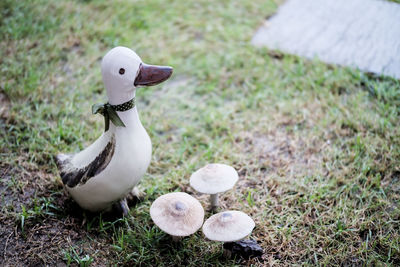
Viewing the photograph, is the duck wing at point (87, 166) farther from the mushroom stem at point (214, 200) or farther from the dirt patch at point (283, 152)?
the dirt patch at point (283, 152)

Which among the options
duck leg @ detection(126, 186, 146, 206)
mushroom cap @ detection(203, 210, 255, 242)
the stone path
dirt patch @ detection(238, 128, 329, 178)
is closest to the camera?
mushroom cap @ detection(203, 210, 255, 242)

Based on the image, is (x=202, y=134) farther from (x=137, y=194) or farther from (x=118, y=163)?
(x=118, y=163)

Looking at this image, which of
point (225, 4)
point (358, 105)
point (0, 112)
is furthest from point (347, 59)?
point (0, 112)

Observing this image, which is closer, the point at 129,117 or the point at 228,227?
the point at 228,227

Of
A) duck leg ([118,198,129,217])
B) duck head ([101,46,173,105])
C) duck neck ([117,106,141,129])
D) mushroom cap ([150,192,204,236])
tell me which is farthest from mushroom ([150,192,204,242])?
duck head ([101,46,173,105])

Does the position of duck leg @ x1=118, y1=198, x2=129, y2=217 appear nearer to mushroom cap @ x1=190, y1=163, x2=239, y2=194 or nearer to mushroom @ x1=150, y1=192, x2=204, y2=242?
mushroom @ x1=150, y1=192, x2=204, y2=242

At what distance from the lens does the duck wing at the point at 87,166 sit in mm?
2090

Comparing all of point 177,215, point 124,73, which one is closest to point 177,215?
point 177,215

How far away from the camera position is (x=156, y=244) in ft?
7.17

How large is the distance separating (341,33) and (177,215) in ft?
9.99

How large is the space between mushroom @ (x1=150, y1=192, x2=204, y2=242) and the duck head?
601 mm

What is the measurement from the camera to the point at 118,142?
2.08m

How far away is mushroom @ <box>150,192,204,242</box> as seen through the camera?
195 centimetres

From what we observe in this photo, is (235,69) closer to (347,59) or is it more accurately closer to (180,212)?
(347,59)
